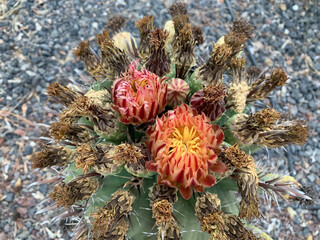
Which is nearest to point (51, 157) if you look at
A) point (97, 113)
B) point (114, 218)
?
point (97, 113)

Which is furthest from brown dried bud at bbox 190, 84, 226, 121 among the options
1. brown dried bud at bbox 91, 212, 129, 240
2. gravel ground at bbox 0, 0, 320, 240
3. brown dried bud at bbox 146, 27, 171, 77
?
gravel ground at bbox 0, 0, 320, 240

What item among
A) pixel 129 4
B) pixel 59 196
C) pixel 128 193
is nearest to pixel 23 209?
pixel 59 196

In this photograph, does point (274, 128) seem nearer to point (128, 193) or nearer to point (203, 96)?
point (203, 96)

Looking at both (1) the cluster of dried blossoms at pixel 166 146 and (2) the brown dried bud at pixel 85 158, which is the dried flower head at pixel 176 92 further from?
(2) the brown dried bud at pixel 85 158

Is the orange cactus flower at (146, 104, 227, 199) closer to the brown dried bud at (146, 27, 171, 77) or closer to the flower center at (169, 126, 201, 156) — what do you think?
the flower center at (169, 126, 201, 156)

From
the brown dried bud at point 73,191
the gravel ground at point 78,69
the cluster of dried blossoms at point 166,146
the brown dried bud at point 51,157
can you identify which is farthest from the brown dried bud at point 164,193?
the gravel ground at point 78,69

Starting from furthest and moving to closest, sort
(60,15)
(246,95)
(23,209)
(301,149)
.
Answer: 1. (60,15)
2. (301,149)
3. (23,209)
4. (246,95)

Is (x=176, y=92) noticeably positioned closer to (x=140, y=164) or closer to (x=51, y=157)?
(x=140, y=164)
